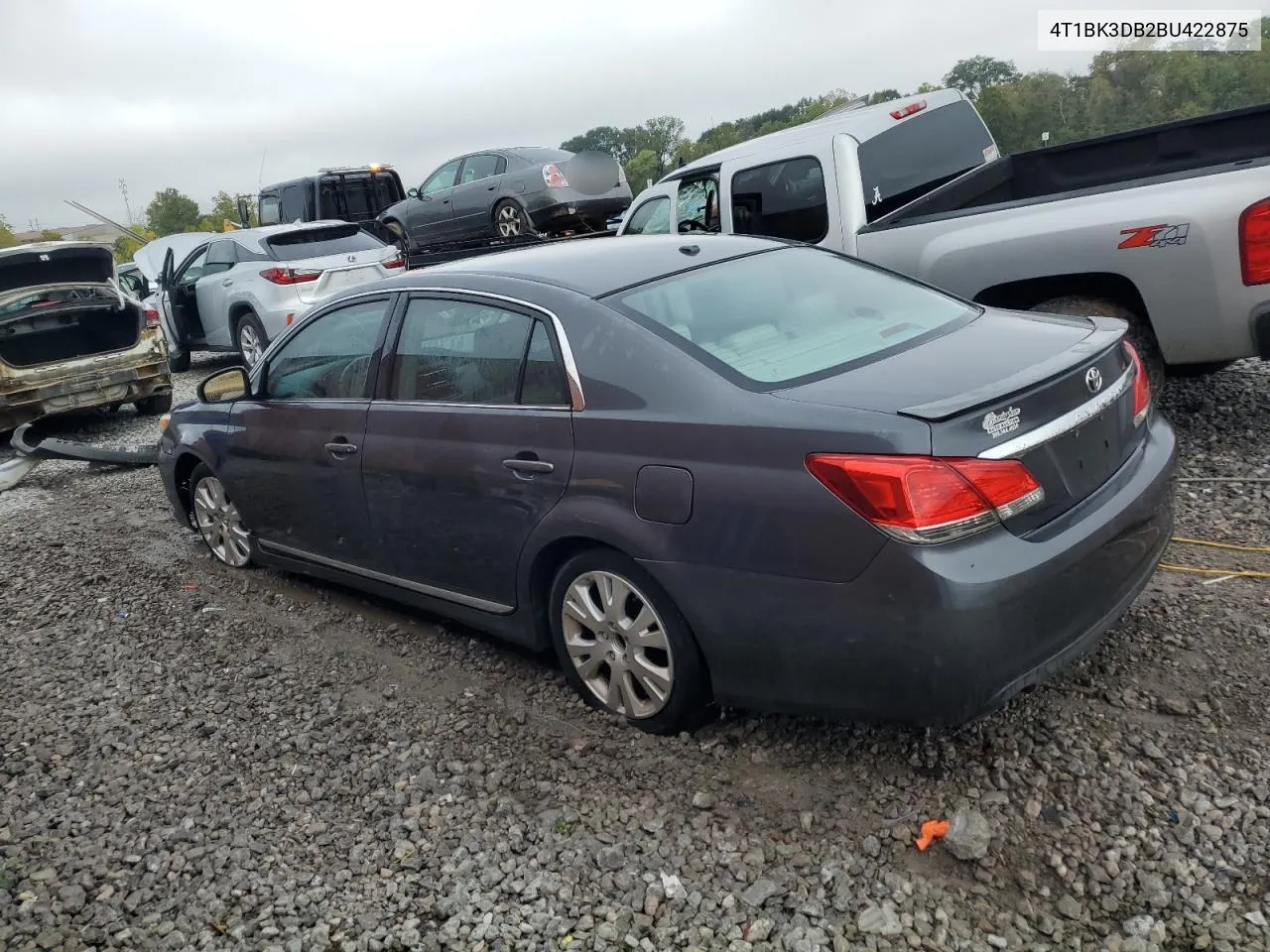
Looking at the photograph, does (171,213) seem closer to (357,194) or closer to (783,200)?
(357,194)

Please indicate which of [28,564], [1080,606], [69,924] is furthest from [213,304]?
[1080,606]

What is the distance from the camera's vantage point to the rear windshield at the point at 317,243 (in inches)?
455

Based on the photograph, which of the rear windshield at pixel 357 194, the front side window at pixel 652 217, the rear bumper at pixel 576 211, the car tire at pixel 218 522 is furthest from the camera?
the rear windshield at pixel 357 194

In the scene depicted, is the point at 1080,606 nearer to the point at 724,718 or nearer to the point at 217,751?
the point at 724,718

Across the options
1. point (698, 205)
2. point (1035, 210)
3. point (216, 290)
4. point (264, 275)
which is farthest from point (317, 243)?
point (1035, 210)

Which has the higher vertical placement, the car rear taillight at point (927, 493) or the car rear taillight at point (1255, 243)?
the car rear taillight at point (1255, 243)

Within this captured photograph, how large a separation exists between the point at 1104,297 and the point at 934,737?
3.07 meters

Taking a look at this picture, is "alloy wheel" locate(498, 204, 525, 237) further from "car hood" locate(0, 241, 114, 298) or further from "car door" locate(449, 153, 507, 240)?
"car hood" locate(0, 241, 114, 298)

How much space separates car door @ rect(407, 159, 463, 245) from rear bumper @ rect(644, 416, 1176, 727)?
40.7 ft

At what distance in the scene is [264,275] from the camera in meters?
11.5

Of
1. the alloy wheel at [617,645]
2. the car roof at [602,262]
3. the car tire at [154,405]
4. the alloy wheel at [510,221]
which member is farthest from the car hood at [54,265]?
the alloy wheel at [617,645]

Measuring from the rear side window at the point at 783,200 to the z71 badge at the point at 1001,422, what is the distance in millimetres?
4067

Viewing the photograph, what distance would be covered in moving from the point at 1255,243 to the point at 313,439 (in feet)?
13.9

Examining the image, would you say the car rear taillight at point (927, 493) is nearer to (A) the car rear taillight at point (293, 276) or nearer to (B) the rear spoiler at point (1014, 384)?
(B) the rear spoiler at point (1014, 384)
